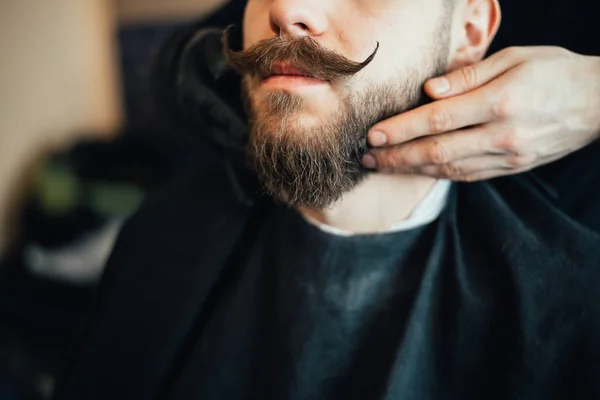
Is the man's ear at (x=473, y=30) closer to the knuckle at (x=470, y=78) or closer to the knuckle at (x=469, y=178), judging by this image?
the knuckle at (x=470, y=78)

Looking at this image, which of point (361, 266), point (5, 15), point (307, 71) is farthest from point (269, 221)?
point (5, 15)

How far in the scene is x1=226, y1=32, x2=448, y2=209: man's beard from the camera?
0.72 meters

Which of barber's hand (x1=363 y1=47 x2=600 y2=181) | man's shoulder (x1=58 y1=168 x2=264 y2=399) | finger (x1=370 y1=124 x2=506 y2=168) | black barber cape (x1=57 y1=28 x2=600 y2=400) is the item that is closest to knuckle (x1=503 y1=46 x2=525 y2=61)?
barber's hand (x1=363 y1=47 x2=600 y2=181)

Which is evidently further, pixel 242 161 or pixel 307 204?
pixel 242 161

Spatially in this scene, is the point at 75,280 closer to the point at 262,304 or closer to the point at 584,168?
the point at 262,304

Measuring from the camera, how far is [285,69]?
739mm

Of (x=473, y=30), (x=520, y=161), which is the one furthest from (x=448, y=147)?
(x=473, y=30)

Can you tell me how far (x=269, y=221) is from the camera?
3.19 ft

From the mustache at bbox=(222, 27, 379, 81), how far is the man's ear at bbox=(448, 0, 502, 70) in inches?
7.1

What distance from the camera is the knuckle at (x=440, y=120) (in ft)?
2.39

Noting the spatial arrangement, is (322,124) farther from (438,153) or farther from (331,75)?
(438,153)

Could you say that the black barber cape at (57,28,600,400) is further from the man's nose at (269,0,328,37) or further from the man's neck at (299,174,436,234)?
the man's nose at (269,0,328,37)

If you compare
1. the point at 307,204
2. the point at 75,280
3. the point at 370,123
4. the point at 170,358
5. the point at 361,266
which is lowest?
the point at 75,280

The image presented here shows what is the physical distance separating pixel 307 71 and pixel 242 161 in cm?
35
